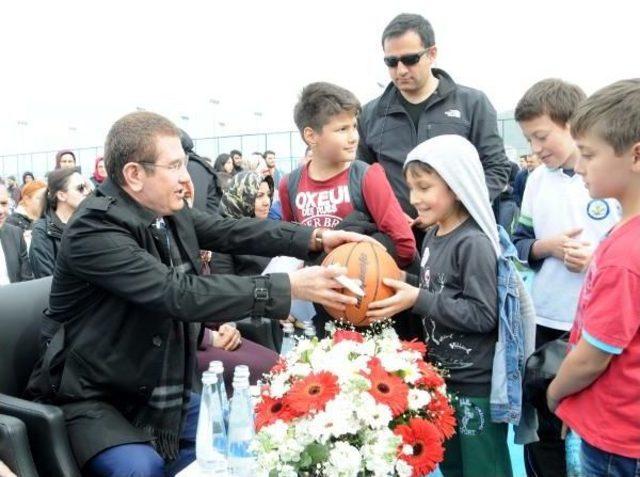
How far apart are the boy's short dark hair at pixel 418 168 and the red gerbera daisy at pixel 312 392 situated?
1.24 metres

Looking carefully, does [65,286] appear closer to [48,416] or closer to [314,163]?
[48,416]

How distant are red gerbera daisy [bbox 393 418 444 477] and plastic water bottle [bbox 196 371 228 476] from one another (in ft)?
2.33

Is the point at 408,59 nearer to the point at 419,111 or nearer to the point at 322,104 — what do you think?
the point at 419,111

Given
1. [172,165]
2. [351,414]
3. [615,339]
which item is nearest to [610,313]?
[615,339]

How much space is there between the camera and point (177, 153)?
2.78m

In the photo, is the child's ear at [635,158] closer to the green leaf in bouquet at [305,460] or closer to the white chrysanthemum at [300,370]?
the white chrysanthemum at [300,370]

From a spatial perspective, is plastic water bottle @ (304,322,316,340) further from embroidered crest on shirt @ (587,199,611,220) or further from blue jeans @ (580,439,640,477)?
embroidered crest on shirt @ (587,199,611,220)

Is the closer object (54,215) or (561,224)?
(561,224)

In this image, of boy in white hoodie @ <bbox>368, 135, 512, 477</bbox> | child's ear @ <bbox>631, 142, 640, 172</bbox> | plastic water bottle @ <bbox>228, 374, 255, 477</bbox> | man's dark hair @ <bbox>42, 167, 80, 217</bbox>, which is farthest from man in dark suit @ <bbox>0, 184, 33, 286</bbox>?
child's ear @ <bbox>631, 142, 640, 172</bbox>

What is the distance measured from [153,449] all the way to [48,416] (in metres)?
0.45

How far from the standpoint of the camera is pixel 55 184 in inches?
241

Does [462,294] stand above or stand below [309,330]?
above

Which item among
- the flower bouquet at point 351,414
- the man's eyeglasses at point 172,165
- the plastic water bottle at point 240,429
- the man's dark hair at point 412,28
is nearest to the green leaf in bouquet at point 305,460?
the flower bouquet at point 351,414

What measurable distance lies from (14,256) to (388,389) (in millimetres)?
5552
